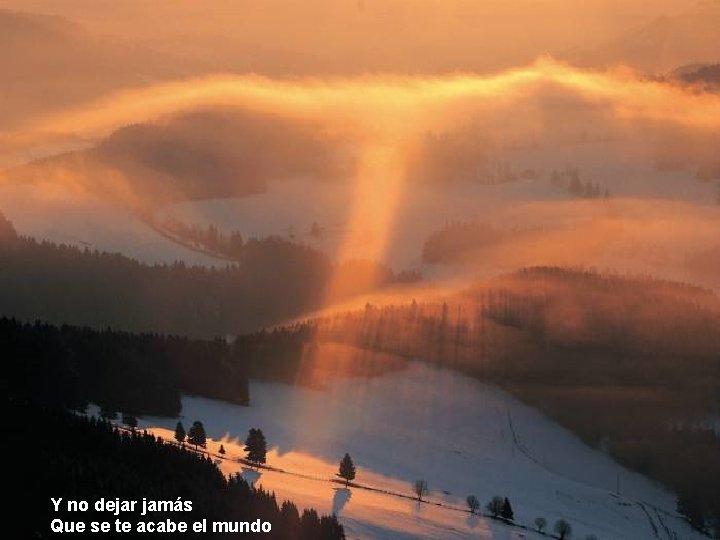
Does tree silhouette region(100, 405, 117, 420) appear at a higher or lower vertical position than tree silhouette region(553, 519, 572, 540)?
higher

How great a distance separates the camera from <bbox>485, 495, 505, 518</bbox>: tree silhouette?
14099 centimetres

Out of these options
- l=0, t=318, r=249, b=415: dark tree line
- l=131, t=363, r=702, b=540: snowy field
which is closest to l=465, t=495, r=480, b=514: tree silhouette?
l=131, t=363, r=702, b=540: snowy field

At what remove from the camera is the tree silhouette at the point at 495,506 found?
141 meters

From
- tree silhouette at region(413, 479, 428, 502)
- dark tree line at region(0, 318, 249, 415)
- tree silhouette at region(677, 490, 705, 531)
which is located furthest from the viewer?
tree silhouette at region(677, 490, 705, 531)

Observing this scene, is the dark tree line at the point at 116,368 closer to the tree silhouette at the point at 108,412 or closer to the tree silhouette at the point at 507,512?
the tree silhouette at the point at 108,412

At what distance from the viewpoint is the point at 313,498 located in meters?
125

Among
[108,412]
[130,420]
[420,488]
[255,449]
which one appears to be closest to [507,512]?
[420,488]

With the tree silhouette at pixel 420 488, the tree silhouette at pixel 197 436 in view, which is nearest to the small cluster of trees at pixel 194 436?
the tree silhouette at pixel 197 436

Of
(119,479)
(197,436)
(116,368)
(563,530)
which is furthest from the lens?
(116,368)

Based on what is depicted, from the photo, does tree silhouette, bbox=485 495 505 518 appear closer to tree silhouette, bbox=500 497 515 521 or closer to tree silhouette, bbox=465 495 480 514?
tree silhouette, bbox=500 497 515 521

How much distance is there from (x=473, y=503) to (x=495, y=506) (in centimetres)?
195

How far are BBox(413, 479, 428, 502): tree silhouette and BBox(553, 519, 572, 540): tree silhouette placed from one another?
11.3 m

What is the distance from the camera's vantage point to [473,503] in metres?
144

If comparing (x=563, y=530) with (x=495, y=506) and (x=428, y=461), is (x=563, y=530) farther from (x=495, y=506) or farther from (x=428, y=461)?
(x=428, y=461)
